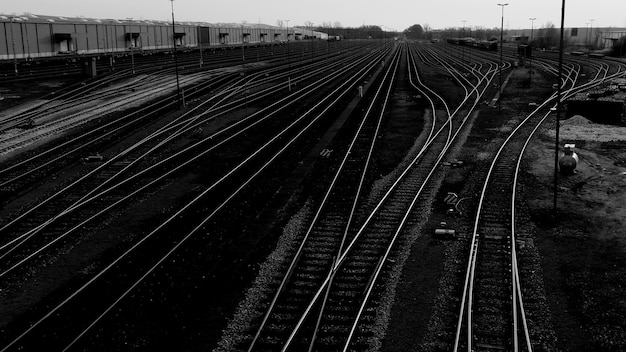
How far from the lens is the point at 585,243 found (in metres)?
13.1

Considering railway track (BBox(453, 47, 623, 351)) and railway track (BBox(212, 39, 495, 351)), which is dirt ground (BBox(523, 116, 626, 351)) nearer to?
railway track (BBox(453, 47, 623, 351))

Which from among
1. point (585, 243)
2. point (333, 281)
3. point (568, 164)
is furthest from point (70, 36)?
point (585, 243)

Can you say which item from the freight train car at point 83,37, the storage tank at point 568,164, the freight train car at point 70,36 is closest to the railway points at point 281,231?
the storage tank at point 568,164

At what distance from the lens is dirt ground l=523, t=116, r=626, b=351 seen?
947 cm

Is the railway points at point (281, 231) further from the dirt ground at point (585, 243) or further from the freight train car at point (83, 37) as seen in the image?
the freight train car at point (83, 37)

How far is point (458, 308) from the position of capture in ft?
33.0

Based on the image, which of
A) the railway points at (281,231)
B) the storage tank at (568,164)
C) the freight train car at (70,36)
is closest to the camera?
the railway points at (281,231)

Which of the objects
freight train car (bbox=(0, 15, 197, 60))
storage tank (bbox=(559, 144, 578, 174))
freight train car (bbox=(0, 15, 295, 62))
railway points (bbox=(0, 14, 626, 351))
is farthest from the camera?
freight train car (bbox=(0, 15, 295, 62))

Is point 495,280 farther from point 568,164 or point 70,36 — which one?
point 70,36

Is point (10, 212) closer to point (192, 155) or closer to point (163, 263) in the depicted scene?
point (163, 263)

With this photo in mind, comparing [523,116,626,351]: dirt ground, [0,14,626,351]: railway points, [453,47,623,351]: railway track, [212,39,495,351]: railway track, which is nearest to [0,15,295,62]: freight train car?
[0,14,626,351]: railway points

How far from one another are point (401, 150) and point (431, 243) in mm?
10159

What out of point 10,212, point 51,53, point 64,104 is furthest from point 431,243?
point 51,53

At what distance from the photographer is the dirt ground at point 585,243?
947cm
